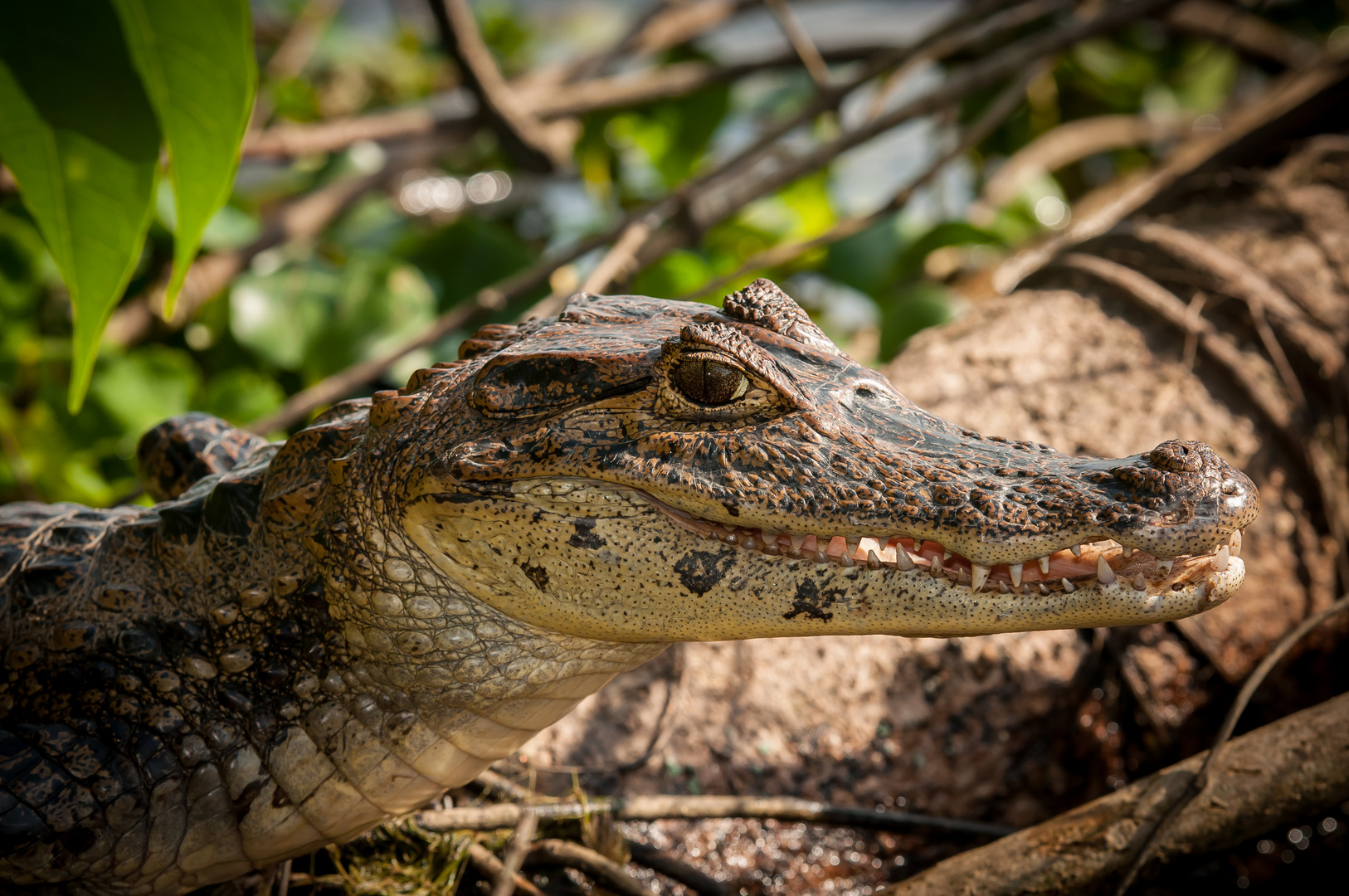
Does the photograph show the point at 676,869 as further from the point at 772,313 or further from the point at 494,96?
the point at 494,96

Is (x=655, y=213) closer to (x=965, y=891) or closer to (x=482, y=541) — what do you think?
(x=482, y=541)

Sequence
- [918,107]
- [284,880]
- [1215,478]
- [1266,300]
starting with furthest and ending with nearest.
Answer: [918,107] → [1266,300] → [284,880] → [1215,478]

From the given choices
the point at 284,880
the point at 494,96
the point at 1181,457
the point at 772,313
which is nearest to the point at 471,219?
the point at 494,96

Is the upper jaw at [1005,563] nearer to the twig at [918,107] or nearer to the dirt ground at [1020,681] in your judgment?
the dirt ground at [1020,681]

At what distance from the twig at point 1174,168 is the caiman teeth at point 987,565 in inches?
82.7

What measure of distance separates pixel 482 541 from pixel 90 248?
844mm

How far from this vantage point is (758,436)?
69.2 inches

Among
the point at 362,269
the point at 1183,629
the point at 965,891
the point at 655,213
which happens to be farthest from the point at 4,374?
the point at 1183,629

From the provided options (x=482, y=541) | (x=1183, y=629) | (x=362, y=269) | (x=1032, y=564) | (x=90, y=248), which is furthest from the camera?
(x=362, y=269)

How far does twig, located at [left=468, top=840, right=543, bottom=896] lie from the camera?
2.11m

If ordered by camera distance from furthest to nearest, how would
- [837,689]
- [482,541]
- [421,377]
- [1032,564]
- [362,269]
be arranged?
1. [362,269]
2. [837,689]
3. [421,377]
4. [482,541]
5. [1032,564]

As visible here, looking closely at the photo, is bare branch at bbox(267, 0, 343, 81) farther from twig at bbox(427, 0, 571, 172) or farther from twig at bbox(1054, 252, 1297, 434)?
twig at bbox(1054, 252, 1297, 434)

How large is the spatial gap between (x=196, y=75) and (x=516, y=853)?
5.10ft

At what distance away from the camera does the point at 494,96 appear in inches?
205
